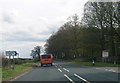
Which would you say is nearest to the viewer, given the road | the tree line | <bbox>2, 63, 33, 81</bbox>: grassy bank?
the road

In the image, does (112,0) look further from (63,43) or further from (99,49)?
(63,43)

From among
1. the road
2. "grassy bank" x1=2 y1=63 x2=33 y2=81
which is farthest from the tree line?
the road

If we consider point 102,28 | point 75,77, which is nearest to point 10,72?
point 75,77

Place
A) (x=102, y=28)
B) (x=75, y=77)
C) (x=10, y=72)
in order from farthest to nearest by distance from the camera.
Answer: (x=102, y=28), (x=10, y=72), (x=75, y=77)

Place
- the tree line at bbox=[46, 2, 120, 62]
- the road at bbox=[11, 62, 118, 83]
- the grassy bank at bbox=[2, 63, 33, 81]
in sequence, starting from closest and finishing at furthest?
1. the road at bbox=[11, 62, 118, 83]
2. the grassy bank at bbox=[2, 63, 33, 81]
3. the tree line at bbox=[46, 2, 120, 62]

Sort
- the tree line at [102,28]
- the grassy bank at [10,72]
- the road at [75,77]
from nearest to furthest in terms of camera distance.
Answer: the road at [75,77] < the grassy bank at [10,72] < the tree line at [102,28]

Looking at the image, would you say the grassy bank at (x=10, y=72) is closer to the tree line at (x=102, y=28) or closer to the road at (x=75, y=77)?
the road at (x=75, y=77)

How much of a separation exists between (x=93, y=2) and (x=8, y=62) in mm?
29649

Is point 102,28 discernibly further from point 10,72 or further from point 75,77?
point 75,77

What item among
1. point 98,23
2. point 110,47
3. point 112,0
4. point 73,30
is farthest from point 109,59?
point 73,30

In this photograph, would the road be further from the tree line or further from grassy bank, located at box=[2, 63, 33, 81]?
the tree line

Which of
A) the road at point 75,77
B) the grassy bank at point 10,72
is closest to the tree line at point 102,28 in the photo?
the grassy bank at point 10,72

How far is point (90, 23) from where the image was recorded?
72562 millimetres

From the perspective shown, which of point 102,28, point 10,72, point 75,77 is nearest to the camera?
point 75,77
